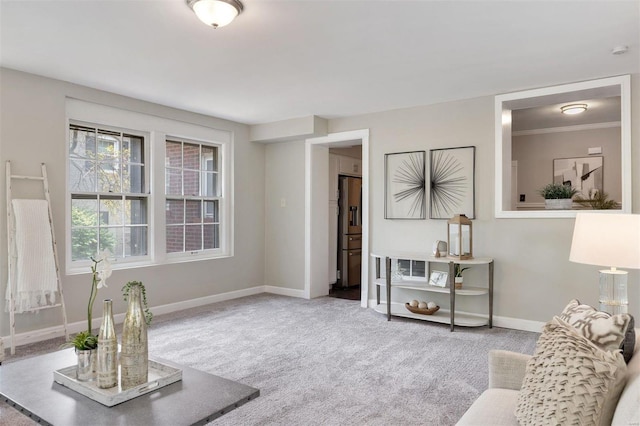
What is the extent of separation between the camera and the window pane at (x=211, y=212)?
223 inches

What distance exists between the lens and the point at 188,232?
5406mm

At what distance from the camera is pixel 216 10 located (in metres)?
2.51

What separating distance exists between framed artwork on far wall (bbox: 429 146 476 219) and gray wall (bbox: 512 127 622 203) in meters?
2.51

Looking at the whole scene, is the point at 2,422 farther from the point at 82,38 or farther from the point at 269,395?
the point at 82,38

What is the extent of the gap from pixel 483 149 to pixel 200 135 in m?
3.38

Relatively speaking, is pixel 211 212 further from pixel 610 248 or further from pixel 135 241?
pixel 610 248

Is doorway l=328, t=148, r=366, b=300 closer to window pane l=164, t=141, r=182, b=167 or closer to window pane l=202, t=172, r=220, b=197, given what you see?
window pane l=202, t=172, r=220, b=197

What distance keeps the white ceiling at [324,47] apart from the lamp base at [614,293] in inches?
63.6

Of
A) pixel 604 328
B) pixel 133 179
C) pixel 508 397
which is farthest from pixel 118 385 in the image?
pixel 133 179

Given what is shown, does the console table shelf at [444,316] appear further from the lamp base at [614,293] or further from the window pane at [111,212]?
the window pane at [111,212]

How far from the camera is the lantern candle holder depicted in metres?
4.30

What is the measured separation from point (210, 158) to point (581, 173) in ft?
17.1

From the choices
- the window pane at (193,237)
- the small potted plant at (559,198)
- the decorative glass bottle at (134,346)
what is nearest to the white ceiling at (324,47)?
the small potted plant at (559,198)

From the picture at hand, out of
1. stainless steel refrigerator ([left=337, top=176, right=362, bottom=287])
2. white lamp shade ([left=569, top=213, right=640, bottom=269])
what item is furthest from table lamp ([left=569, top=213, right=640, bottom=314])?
stainless steel refrigerator ([left=337, top=176, right=362, bottom=287])
